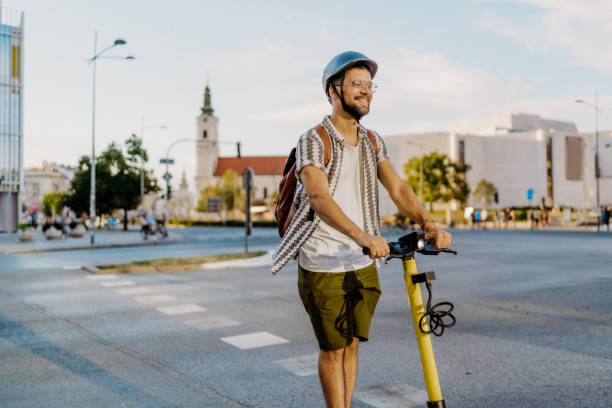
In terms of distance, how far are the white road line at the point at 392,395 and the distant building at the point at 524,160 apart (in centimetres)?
8524

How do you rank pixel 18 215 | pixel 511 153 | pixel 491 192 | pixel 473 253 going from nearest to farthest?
1. pixel 473 253
2. pixel 18 215
3. pixel 491 192
4. pixel 511 153

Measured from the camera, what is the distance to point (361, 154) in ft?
9.02

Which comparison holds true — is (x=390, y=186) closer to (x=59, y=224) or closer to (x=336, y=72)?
(x=336, y=72)

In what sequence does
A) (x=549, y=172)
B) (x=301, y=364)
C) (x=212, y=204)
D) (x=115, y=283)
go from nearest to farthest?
(x=301, y=364) < (x=115, y=283) < (x=212, y=204) < (x=549, y=172)

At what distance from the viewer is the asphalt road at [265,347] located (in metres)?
3.82

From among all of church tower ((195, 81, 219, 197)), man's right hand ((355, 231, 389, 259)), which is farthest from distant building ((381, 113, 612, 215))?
man's right hand ((355, 231, 389, 259))

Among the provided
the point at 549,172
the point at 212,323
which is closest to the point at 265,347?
the point at 212,323

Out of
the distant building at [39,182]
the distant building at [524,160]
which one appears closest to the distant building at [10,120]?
the distant building at [524,160]

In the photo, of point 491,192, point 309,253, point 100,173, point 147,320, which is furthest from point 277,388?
point 491,192

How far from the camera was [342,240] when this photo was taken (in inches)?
106

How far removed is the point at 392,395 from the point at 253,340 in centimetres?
206

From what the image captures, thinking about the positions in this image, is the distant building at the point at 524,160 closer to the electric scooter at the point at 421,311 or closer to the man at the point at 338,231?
the man at the point at 338,231

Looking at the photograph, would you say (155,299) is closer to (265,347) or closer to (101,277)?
(101,277)

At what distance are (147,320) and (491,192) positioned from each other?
7985 cm
